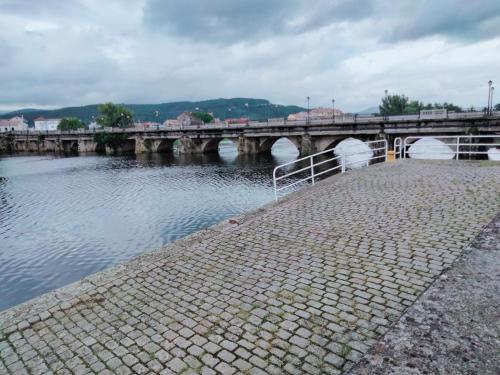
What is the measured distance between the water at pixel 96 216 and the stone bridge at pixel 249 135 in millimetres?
11737

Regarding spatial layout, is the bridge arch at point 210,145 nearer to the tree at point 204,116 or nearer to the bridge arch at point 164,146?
the bridge arch at point 164,146

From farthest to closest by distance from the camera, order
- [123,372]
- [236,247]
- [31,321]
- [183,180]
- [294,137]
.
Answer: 1. [294,137]
2. [183,180]
3. [236,247]
4. [31,321]
5. [123,372]

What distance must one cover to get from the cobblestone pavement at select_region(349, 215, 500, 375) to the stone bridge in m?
29.7

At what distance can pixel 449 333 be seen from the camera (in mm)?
3832

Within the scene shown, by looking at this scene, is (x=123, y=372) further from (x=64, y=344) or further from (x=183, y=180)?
(x=183, y=180)

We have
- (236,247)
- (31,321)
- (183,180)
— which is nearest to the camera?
(31,321)

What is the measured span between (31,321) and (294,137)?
41.7 meters

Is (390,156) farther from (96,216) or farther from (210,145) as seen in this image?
(210,145)

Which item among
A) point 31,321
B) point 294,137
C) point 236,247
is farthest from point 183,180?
point 31,321

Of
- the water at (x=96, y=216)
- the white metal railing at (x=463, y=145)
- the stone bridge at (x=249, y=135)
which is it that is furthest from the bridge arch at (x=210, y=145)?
the white metal railing at (x=463, y=145)

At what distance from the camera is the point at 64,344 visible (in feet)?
14.0

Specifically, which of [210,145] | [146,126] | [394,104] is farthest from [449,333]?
[394,104]

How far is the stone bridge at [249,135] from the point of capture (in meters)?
31.6

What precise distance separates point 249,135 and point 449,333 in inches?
1824
